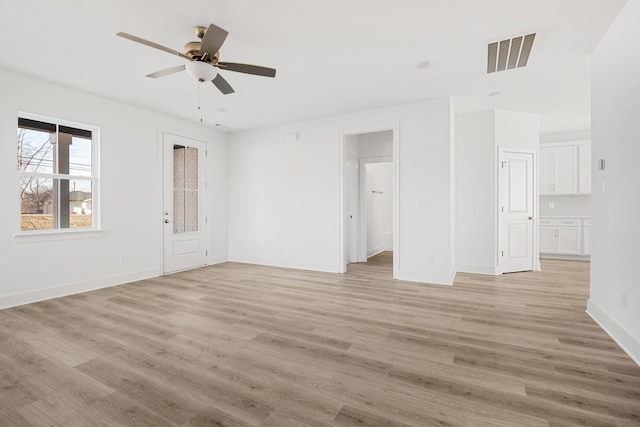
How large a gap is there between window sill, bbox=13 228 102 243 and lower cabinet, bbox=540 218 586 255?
346 inches

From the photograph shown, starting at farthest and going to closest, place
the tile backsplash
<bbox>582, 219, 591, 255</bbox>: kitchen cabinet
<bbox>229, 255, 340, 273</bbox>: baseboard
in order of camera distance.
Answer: the tile backsplash
<bbox>582, 219, 591, 255</bbox>: kitchen cabinet
<bbox>229, 255, 340, 273</bbox>: baseboard

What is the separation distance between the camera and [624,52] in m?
2.59

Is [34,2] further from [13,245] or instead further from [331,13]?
[13,245]

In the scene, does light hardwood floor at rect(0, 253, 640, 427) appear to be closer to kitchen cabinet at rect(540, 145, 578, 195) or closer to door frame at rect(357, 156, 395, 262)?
door frame at rect(357, 156, 395, 262)

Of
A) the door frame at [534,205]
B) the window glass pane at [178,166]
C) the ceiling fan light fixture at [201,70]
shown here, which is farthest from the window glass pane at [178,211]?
the door frame at [534,205]

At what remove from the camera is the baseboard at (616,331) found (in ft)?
7.73

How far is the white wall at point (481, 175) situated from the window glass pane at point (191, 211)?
5017 mm

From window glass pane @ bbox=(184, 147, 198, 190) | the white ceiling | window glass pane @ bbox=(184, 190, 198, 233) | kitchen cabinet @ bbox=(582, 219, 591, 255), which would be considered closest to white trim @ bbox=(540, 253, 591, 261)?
kitchen cabinet @ bbox=(582, 219, 591, 255)

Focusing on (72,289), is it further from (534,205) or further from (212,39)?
(534,205)

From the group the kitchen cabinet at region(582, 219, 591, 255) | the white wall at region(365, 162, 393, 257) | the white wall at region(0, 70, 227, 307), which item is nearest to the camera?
the white wall at region(0, 70, 227, 307)

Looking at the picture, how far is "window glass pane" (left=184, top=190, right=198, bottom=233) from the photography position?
5.93 meters

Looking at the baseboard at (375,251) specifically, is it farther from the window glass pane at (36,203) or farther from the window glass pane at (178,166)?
the window glass pane at (36,203)

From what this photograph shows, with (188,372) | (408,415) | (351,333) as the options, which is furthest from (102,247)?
(408,415)

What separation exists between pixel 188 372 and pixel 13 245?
3223 mm
